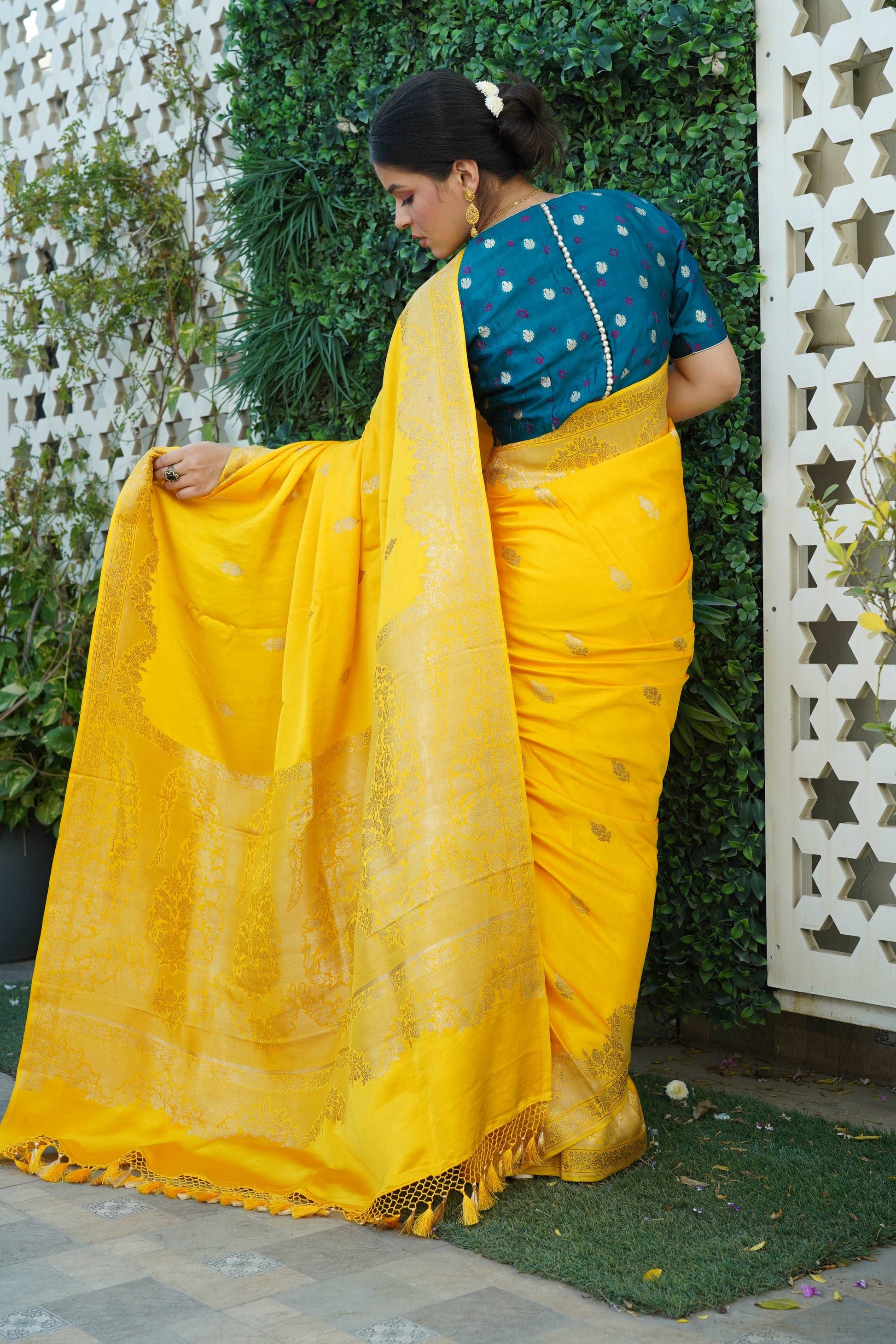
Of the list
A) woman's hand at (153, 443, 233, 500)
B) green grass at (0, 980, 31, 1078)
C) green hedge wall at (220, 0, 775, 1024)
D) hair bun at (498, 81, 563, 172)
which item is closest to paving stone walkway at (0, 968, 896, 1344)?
green grass at (0, 980, 31, 1078)

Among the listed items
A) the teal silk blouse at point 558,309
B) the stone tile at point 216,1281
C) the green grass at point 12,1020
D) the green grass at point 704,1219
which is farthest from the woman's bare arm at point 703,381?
the green grass at point 12,1020

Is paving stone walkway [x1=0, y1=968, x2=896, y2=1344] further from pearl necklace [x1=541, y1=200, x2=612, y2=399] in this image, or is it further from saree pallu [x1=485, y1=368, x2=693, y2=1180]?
pearl necklace [x1=541, y1=200, x2=612, y2=399]

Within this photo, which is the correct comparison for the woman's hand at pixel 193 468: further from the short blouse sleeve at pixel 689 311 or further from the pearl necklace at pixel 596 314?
the short blouse sleeve at pixel 689 311

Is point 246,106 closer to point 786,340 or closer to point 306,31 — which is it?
point 306,31

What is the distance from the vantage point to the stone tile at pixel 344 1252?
1.92 meters

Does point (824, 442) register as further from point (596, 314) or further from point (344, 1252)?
point (344, 1252)

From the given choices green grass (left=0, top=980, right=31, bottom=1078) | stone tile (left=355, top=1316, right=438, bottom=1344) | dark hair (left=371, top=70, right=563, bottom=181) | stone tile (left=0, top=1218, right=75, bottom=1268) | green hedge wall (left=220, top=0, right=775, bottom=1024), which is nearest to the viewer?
stone tile (left=355, top=1316, right=438, bottom=1344)

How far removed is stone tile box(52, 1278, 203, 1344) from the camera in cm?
174

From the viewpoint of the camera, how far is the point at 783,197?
8.82 ft

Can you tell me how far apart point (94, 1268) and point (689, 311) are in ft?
6.04

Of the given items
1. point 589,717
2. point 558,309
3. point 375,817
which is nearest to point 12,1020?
point 375,817

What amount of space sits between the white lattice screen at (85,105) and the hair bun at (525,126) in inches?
65.5

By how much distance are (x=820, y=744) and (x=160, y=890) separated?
1338mm

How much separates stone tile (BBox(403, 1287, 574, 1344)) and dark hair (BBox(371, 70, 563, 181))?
1789 millimetres
